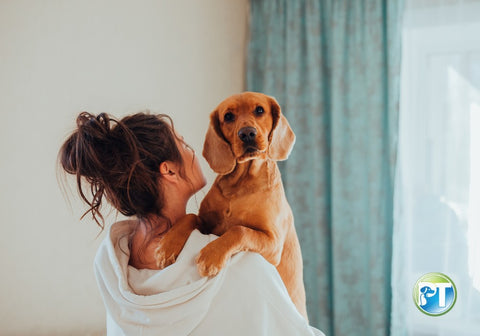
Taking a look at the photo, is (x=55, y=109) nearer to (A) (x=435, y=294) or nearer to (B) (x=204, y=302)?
(B) (x=204, y=302)

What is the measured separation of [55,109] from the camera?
1.67 metres

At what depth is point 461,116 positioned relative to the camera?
2.29 m

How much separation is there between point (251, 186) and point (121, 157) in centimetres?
39

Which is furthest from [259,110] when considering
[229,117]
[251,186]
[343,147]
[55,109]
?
[343,147]

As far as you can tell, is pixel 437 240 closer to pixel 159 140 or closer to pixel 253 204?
pixel 253 204

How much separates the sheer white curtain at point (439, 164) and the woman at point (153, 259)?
4.93 ft

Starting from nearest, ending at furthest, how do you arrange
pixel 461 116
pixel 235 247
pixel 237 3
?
pixel 235 247 → pixel 461 116 → pixel 237 3

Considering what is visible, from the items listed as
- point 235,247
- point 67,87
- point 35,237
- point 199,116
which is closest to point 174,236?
point 235,247

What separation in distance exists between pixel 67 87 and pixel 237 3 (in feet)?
5.00

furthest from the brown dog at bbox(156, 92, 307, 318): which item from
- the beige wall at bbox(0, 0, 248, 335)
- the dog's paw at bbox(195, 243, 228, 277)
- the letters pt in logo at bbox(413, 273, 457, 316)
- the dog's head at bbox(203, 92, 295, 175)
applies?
the letters pt in logo at bbox(413, 273, 457, 316)

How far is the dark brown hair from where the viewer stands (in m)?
1.06

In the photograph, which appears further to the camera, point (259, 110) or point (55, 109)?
point (55, 109)

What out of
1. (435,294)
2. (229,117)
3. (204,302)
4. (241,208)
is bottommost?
(435,294)

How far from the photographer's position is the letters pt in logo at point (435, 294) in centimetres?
227
